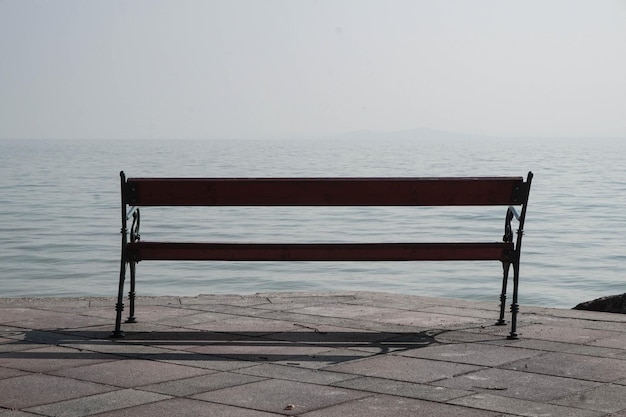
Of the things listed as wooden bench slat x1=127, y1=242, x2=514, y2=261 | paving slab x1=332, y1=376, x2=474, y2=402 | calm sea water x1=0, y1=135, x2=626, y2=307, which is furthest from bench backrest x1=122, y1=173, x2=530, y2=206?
calm sea water x1=0, y1=135, x2=626, y2=307

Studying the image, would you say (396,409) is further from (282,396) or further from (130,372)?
(130,372)

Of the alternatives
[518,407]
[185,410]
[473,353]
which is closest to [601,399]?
[518,407]

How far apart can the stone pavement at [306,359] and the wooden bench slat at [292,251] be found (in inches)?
17.8

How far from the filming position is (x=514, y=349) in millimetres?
6000

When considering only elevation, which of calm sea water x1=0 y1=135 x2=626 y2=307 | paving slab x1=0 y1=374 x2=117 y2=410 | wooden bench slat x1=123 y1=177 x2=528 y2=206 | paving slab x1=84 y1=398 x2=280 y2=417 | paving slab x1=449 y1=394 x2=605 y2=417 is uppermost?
wooden bench slat x1=123 y1=177 x2=528 y2=206

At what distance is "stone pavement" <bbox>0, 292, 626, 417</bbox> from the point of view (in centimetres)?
469

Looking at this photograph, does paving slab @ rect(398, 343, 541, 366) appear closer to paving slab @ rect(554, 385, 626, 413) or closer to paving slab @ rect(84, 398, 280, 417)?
paving slab @ rect(554, 385, 626, 413)

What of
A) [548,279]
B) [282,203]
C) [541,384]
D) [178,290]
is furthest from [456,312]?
[548,279]

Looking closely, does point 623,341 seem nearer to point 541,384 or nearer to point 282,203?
point 541,384

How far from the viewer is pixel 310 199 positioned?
628 centimetres

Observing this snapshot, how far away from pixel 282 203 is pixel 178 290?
8.52 metres

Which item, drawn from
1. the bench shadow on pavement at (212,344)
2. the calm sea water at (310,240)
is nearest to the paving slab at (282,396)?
the bench shadow on pavement at (212,344)

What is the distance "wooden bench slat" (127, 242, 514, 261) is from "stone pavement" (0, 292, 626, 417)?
1.48 feet

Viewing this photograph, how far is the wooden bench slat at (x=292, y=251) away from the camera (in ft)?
20.7
